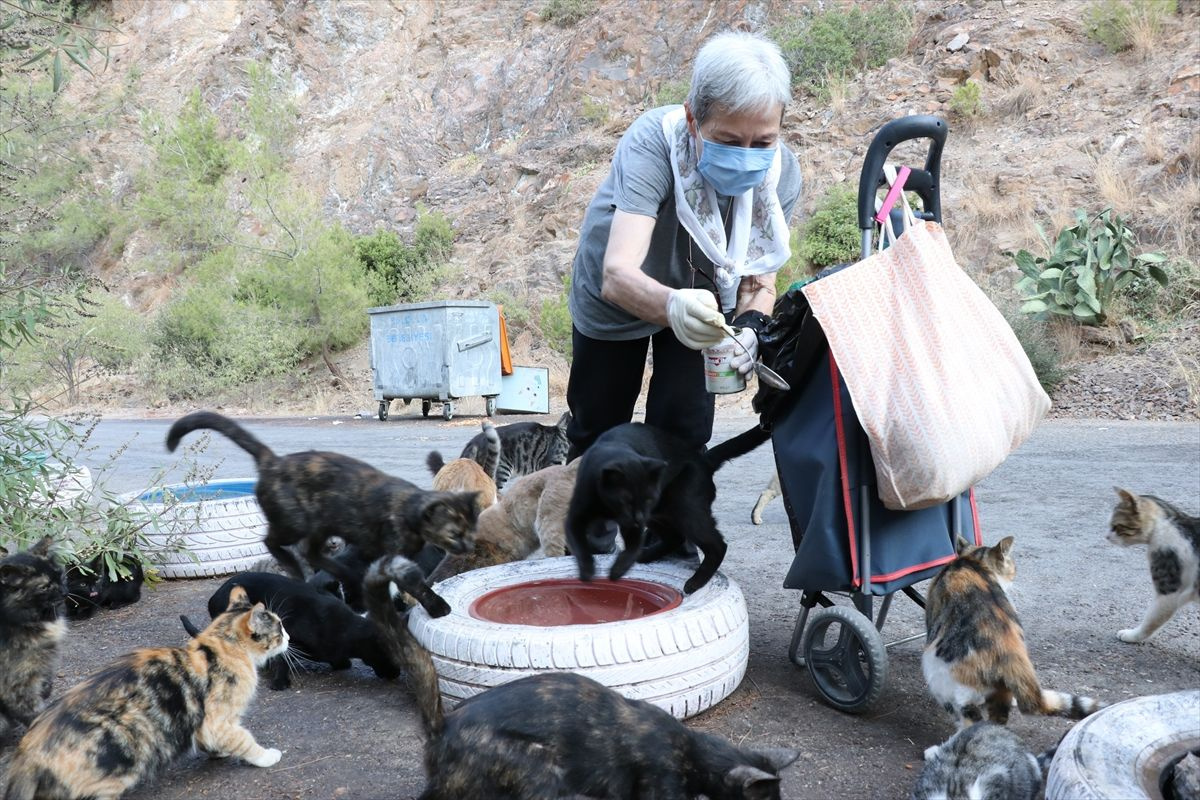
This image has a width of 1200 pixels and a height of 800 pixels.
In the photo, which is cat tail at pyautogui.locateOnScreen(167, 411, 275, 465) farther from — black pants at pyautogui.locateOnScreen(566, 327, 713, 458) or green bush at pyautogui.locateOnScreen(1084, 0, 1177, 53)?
green bush at pyautogui.locateOnScreen(1084, 0, 1177, 53)

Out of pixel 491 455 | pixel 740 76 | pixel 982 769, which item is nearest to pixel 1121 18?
pixel 491 455

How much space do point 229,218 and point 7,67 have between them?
27286 mm

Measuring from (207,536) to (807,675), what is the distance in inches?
142

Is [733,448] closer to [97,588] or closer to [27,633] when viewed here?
[27,633]

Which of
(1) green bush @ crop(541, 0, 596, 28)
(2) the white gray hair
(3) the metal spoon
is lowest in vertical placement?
→ (3) the metal spoon

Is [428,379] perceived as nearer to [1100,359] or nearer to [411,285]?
[411,285]

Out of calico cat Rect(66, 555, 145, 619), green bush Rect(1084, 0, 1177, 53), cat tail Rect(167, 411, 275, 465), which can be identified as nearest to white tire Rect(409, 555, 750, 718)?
cat tail Rect(167, 411, 275, 465)

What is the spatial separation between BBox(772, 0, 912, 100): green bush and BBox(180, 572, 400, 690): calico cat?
2004 cm

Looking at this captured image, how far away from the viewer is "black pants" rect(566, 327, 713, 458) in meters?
3.94

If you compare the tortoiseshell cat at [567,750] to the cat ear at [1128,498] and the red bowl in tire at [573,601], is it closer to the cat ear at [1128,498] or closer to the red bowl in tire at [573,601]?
the red bowl in tire at [573,601]

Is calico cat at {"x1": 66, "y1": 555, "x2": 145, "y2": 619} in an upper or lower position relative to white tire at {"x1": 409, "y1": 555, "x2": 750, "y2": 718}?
lower

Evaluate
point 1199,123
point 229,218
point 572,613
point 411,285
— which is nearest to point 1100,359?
point 1199,123

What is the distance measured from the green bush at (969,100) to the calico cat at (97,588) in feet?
58.8

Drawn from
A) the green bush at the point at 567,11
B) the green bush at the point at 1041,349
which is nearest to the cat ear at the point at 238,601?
the green bush at the point at 1041,349
